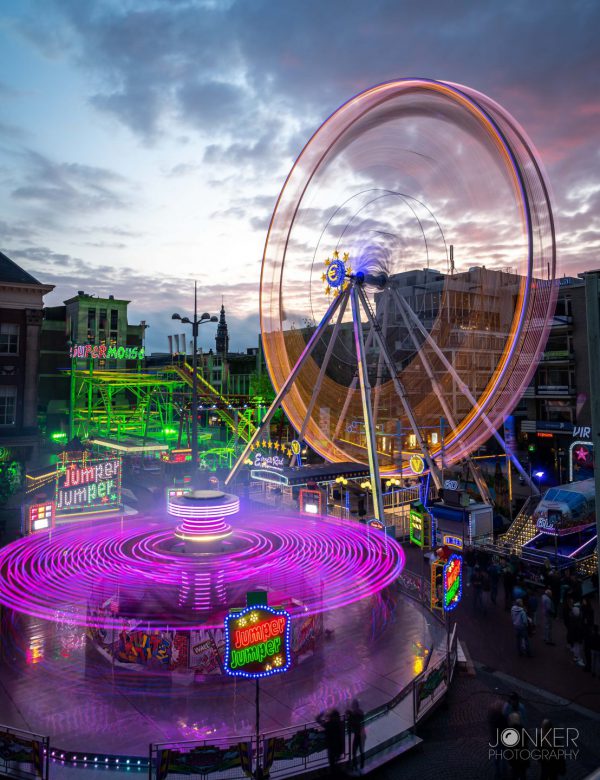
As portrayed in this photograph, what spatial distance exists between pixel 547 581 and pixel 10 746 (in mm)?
15783

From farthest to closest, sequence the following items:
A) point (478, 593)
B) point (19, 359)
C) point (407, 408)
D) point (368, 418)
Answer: point (19, 359) → point (407, 408) → point (368, 418) → point (478, 593)

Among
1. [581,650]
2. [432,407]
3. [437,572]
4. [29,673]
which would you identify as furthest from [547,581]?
[432,407]

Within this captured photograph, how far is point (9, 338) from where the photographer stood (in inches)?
1752

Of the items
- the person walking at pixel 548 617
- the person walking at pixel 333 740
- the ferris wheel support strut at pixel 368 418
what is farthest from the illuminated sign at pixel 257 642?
the ferris wheel support strut at pixel 368 418

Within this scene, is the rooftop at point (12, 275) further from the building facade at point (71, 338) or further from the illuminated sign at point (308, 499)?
the illuminated sign at point (308, 499)

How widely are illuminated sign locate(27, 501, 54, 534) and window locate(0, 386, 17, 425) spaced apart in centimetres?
2407

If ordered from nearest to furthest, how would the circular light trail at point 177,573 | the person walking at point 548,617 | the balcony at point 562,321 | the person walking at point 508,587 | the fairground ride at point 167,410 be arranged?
the circular light trail at point 177,573, the person walking at point 548,617, the person walking at point 508,587, the fairground ride at point 167,410, the balcony at point 562,321

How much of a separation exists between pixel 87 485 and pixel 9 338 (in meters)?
23.3

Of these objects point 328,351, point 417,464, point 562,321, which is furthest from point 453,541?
point 562,321

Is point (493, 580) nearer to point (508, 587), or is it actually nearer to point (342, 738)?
point (508, 587)

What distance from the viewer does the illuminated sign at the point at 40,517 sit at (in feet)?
70.7

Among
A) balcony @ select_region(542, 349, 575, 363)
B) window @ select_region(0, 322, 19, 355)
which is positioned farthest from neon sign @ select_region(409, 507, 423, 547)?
window @ select_region(0, 322, 19, 355)

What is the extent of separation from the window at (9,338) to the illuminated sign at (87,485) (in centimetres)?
2079

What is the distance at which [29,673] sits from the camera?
13.5m
